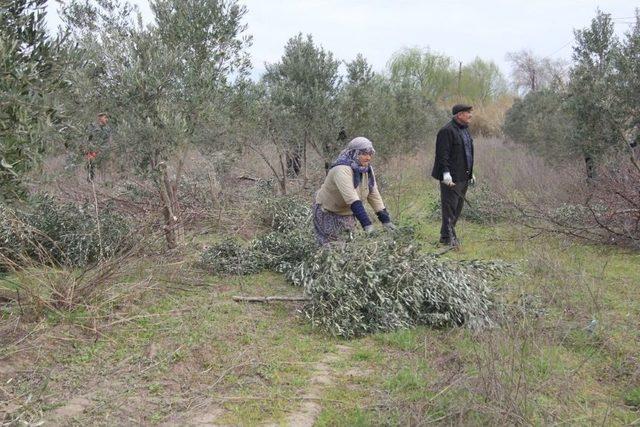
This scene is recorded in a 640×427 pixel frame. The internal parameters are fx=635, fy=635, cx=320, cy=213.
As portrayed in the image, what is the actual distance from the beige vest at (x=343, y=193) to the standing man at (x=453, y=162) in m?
1.83

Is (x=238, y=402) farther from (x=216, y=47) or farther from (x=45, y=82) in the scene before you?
(x=216, y=47)

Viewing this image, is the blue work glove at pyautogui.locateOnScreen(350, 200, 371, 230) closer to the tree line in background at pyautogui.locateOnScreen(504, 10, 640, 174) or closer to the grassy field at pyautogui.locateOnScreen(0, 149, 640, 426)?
the grassy field at pyautogui.locateOnScreen(0, 149, 640, 426)

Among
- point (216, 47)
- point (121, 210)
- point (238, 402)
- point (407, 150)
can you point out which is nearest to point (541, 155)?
point (407, 150)

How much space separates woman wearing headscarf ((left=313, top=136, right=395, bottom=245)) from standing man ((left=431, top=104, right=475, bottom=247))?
187 cm

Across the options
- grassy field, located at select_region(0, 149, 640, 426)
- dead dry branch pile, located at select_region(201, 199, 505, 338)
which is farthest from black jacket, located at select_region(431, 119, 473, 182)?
dead dry branch pile, located at select_region(201, 199, 505, 338)

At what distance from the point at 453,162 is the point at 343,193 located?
8.75ft

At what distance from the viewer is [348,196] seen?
231 inches

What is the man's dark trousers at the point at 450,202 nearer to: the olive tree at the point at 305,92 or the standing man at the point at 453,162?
the standing man at the point at 453,162

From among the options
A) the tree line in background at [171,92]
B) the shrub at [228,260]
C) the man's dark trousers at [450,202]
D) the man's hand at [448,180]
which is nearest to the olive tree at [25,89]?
the tree line in background at [171,92]

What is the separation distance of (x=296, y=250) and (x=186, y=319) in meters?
2.10

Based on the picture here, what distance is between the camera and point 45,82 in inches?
163

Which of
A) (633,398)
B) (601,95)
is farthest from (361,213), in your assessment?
(601,95)

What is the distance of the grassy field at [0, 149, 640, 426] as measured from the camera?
365 cm

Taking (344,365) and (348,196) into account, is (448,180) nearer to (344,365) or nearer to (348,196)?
(348,196)
